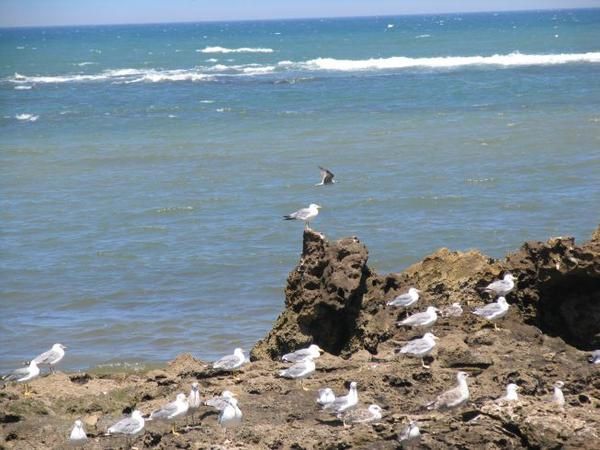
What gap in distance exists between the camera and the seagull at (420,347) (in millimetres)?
9977

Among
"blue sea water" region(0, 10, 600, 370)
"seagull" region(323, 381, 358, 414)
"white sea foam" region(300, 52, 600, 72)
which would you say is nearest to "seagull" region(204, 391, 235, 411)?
"seagull" region(323, 381, 358, 414)

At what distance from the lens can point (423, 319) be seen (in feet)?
35.2

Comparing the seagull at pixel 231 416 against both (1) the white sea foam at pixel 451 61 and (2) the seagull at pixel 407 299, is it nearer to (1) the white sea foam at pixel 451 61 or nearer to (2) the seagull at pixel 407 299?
(2) the seagull at pixel 407 299

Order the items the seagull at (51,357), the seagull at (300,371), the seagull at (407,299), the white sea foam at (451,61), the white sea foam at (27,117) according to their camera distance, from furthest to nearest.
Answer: the white sea foam at (451,61)
the white sea foam at (27,117)
the seagull at (51,357)
the seagull at (407,299)
the seagull at (300,371)

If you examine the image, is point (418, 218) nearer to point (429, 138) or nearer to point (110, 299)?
point (110, 299)

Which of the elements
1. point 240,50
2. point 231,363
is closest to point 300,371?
point 231,363

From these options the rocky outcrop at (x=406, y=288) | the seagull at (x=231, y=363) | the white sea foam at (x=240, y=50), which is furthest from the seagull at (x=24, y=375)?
the white sea foam at (x=240, y=50)

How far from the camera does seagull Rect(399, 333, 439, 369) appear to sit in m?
9.98

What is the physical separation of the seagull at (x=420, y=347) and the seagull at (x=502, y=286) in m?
1.21

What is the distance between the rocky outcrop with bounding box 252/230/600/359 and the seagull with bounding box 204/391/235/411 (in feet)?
7.36

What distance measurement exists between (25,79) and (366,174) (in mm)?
44507

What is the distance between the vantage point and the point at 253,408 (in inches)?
360

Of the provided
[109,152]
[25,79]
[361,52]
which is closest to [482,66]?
[361,52]

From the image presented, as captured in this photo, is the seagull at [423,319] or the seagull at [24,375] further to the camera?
the seagull at [24,375]
